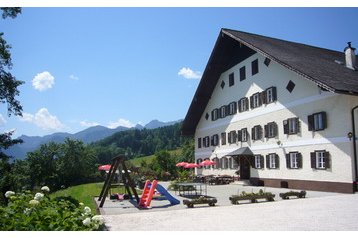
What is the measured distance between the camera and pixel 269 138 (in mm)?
22984

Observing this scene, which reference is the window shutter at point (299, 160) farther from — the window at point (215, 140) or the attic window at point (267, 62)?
the window at point (215, 140)

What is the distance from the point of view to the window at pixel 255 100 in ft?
79.0

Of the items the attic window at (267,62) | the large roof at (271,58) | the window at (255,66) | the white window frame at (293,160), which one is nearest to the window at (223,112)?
the large roof at (271,58)

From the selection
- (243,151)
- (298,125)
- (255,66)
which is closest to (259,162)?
(243,151)

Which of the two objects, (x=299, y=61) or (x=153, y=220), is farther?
(x=299, y=61)

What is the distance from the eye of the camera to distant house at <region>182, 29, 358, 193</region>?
1717 cm

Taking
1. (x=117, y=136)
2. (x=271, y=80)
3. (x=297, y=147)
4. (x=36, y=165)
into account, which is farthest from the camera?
(x=117, y=136)

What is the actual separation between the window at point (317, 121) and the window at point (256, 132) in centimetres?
515

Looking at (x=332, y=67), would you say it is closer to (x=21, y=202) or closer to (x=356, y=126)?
(x=356, y=126)

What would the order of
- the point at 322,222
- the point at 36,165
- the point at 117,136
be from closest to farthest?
the point at 322,222
the point at 36,165
the point at 117,136

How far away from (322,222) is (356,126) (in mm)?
9315

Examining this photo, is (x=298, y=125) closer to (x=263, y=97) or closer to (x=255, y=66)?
(x=263, y=97)

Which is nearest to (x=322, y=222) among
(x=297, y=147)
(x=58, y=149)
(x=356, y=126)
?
(x=356, y=126)

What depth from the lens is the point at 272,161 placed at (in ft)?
74.3
